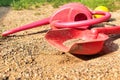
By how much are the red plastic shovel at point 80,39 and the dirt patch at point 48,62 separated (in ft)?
0.38

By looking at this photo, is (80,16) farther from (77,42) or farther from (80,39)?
(77,42)

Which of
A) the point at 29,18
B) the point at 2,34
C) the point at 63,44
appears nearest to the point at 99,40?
the point at 63,44

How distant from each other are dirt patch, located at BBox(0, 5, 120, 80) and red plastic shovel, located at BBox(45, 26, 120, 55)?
0.12 m

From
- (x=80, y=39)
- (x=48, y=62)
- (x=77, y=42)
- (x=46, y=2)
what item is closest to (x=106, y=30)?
(x=80, y=39)

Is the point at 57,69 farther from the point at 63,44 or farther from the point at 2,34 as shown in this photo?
the point at 2,34

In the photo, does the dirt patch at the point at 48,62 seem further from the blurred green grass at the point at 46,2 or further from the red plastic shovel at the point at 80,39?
the blurred green grass at the point at 46,2

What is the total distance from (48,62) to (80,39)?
72 centimetres

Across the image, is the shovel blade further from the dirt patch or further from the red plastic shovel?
the dirt patch

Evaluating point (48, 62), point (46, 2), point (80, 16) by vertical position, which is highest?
point (80, 16)

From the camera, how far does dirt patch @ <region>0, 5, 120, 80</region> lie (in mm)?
3373

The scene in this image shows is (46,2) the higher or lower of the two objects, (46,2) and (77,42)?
the lower

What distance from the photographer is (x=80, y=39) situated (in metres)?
4.28

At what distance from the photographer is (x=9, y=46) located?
4.31 metres

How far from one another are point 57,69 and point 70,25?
789 millimetres
